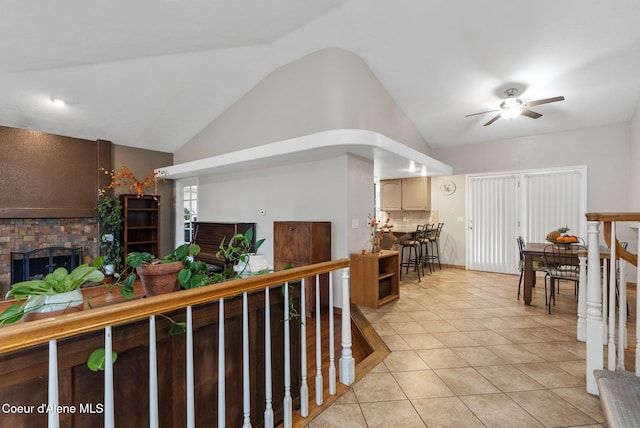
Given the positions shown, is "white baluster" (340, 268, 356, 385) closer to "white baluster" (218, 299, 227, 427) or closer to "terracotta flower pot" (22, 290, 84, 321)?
"white baluster" (218, 299, 227, 427)

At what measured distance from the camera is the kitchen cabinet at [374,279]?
3955 millimetres

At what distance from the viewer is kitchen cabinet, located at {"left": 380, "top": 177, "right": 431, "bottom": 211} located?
6593 millimetres

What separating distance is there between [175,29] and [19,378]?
3673 millimetres

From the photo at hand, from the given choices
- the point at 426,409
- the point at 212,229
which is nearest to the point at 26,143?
the point at 212,229

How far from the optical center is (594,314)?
2.01 metres

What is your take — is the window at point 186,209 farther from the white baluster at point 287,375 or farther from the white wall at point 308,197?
the white baluster at point 287,375

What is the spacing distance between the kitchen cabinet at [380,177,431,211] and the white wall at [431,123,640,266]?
0.32 meters

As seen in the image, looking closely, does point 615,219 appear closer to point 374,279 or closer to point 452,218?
point 374,279

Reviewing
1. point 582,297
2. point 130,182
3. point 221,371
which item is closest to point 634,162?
point 582,297

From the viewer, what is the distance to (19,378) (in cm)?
103

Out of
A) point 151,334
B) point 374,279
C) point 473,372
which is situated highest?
point 151,334

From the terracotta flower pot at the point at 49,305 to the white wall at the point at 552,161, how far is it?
6477 millimetres

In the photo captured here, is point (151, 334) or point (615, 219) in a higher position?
point (615, 219)

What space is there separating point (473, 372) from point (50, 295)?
271 cm
